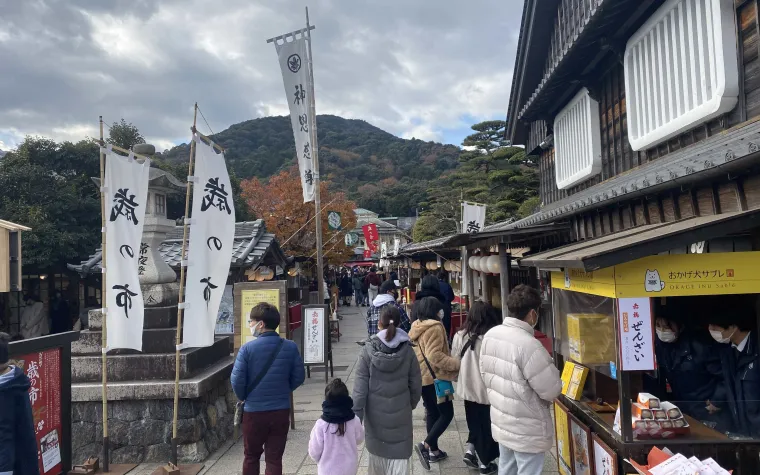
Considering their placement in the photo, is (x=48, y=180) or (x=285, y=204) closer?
(x=48, y=180)

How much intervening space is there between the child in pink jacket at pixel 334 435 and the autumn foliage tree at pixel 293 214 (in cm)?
2040

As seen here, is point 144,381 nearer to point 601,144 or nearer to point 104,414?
point 104,414

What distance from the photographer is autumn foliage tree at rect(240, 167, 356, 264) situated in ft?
85.8

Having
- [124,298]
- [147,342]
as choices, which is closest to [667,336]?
[124,298]

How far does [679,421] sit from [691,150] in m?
2.85

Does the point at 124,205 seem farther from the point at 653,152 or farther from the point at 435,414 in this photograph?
the point at 653,152

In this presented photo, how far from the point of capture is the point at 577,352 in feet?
16.5

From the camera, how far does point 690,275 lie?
12.1ft

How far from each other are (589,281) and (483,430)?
2261 millimetres

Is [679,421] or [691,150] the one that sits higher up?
[691,150]

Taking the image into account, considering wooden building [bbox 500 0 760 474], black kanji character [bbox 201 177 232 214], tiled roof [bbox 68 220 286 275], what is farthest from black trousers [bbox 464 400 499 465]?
tiled roof [bbox 68 220 286 275]

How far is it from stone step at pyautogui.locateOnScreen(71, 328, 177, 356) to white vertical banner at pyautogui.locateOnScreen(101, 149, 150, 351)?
90 cm

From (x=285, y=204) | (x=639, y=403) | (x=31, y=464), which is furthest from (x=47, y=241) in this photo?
(x=639, y=403)

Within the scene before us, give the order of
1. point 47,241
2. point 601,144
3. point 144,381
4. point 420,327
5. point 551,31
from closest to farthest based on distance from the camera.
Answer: point 420,327
point 144,381
point 601,144
point 551,31
point 47,241
